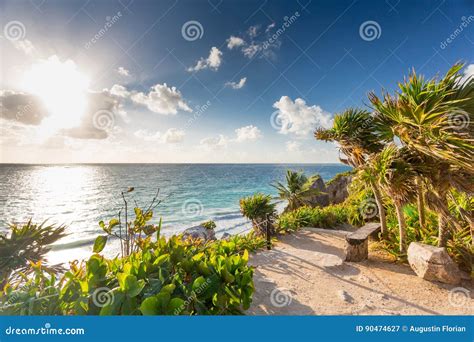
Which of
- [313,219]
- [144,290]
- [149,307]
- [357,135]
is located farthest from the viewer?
[313,219]

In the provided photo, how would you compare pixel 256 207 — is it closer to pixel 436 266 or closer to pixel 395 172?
pixel 395 172

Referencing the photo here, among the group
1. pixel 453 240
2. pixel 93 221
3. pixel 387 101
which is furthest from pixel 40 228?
pixel 93 221

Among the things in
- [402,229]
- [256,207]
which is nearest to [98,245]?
[402,229]

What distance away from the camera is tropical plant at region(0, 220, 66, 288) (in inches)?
108

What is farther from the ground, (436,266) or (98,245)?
(98,245)

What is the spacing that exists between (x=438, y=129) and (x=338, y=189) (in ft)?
50.2

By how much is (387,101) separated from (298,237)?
14.9 ft

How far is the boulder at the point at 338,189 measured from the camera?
1666 centimetres

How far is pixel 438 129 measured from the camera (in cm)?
288

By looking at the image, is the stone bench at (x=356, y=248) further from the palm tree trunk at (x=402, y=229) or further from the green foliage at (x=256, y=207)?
the green foliage at (x=256, y=207)

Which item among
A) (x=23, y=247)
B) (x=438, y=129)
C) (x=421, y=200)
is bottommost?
(x=23, y=247)

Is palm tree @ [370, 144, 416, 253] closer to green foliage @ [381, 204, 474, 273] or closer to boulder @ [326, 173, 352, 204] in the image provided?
green foliage @ [381, 204, 474, 273]

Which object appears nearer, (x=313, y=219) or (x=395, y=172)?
(x=395, y=172)

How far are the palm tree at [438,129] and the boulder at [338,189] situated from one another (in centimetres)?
1347
